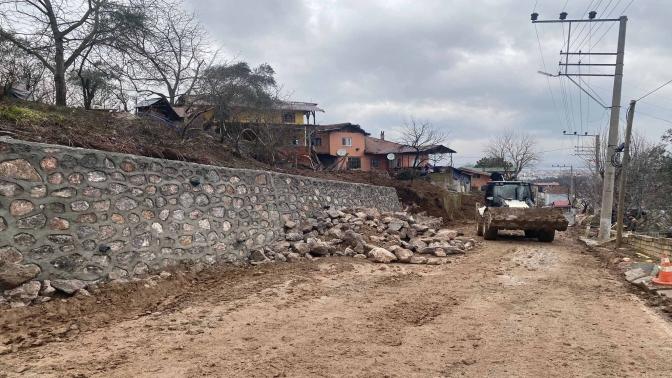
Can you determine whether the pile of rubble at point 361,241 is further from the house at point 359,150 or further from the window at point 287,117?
the house at point 359,150

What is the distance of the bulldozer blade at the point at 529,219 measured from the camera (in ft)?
Answer: 43.9

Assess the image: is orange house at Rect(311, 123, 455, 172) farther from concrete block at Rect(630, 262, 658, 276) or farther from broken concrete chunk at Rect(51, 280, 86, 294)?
broken concrete chunk at Rect(51, 280, 86, 294)

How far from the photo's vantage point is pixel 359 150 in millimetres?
43906

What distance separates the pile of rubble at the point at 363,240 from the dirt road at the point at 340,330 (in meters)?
1.57

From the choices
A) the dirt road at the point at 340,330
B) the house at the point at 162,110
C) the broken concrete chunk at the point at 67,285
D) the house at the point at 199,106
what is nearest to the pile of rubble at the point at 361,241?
the broken concrete chunk at the point at 67,285

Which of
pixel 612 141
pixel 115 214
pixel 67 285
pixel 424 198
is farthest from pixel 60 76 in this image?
pixel 424 198

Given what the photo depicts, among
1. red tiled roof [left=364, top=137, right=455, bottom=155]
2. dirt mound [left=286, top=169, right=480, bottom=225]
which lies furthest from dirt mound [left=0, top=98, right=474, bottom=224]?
red tiled roof [left=364, top=137, right=455, bottom=155]

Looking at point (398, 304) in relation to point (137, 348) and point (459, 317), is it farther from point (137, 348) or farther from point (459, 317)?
point (137, 348)

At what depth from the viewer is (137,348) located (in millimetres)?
4059

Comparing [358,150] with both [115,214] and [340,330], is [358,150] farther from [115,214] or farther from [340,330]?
[340,330]

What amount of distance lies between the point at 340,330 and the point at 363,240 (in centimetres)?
518

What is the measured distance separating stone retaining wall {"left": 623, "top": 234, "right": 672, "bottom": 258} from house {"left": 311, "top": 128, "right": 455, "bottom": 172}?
2580cm

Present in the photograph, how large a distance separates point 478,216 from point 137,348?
14121 mm

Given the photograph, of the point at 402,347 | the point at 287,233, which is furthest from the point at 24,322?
the point at 287,233
